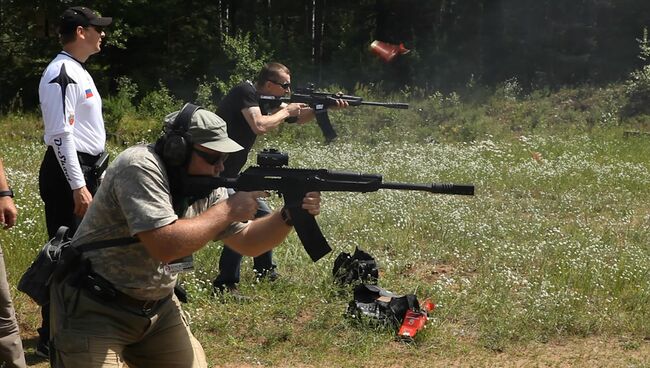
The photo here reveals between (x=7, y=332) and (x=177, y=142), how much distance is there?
72.0 inches

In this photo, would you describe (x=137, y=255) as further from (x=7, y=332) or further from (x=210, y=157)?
(x=7, y=332)

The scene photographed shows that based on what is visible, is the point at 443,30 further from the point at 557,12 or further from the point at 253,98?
the point at 253,98

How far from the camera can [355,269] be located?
6941 mm

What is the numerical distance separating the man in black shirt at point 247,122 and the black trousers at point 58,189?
1395 millimetres

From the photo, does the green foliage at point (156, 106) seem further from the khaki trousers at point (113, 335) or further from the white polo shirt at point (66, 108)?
the khaki trousers at point (113, 335)

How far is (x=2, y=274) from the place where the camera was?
441cm

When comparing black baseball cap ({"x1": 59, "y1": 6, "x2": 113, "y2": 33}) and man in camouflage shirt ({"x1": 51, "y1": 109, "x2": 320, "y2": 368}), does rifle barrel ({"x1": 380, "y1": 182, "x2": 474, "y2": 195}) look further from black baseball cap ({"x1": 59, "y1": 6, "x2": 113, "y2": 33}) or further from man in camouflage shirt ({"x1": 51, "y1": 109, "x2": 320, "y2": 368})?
black baseball cap ({"x1": 59, "y1": 6, "x2": 113, "y2": 33})

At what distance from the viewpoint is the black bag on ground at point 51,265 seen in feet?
11.7

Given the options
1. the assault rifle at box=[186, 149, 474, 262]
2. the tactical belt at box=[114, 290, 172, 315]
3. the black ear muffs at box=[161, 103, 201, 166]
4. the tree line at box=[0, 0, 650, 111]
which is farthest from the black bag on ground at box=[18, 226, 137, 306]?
the tree line at box=[0, 0, 650, 111]

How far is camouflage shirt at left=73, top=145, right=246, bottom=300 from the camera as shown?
3.40 m

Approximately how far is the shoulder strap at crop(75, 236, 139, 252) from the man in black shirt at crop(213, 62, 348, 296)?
2842 mm

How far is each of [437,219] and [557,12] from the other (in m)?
23.3

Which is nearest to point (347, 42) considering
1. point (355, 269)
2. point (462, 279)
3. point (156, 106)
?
point (156, 106)

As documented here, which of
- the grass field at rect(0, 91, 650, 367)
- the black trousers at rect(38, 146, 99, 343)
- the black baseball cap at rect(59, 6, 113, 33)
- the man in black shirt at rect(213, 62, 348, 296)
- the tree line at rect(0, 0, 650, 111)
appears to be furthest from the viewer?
the tree line at rect(0, 0, 650, 111)
